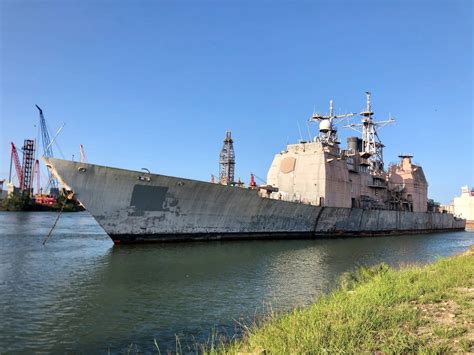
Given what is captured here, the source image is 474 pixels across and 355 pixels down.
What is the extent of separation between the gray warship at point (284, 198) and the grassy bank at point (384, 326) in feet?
52.6

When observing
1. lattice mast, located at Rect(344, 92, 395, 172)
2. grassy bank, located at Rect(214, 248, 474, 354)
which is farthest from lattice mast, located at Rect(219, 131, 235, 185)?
grassy bank, located at Rect(214, 248, 474, 354)

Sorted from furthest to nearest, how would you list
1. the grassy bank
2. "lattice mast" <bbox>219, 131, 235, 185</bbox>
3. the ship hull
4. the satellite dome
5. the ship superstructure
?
"lattice mast" <bbox>219, 131, 235, 185</bbox> → the satellite dome → the ship superstructure → the ship hull → the grassy bank

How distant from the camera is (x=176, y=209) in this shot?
914 inches

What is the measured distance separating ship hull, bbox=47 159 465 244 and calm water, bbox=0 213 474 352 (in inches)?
78.6

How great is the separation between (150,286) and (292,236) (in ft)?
63.1

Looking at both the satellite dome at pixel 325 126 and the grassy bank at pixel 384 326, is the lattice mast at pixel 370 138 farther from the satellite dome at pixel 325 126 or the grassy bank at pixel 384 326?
the grassy bank at pixel 384 326

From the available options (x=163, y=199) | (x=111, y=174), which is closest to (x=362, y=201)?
(x=163, y=199)

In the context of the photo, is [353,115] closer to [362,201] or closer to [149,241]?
[362,201]

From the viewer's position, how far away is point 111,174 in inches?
812

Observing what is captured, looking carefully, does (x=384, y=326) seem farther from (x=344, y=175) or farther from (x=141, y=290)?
(x=344, y=175)

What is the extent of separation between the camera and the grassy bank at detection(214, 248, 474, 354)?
4457 mm

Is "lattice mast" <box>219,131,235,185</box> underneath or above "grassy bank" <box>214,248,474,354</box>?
above

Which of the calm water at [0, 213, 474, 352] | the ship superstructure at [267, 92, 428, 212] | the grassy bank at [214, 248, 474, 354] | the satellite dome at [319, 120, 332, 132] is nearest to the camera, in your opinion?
the grassy bank at [214, 248, 474, 354]

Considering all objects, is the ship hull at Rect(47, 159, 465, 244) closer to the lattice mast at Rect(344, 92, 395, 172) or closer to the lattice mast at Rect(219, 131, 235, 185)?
the lattice mast at Rect(344, 92, 395, 172)
